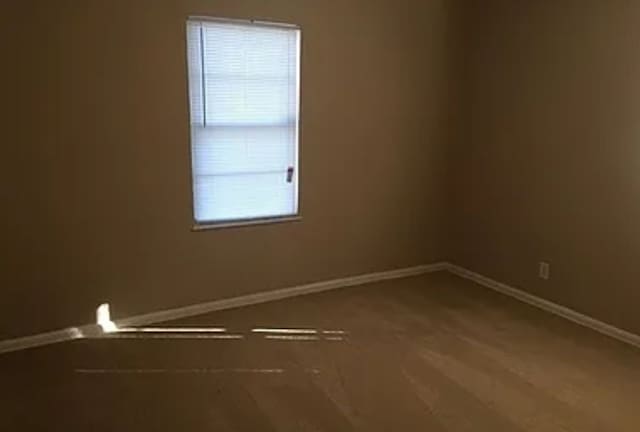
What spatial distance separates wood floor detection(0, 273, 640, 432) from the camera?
259 cm

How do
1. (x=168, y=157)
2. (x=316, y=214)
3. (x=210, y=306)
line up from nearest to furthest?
1. (x=168, y=157)
2. (x=210, y=306)
3. (x=316, y=214)

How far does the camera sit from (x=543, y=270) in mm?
4020

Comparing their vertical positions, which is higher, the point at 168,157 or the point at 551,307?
the point at 168,157

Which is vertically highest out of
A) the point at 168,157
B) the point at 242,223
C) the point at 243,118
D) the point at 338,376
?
the point at 243,118

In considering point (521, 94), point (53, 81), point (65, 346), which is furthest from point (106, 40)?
point (521, 94)

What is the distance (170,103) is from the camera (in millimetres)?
3514

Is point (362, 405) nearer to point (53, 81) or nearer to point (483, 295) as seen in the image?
point (483, 295)

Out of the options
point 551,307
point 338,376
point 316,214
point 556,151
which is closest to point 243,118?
point 316,214

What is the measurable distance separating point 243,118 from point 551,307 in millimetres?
2513

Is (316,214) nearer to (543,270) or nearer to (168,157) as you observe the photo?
(168,157)

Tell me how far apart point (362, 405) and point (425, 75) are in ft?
8.94

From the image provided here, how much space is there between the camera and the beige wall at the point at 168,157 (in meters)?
3.19

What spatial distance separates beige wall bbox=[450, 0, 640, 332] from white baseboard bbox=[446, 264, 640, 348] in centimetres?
5

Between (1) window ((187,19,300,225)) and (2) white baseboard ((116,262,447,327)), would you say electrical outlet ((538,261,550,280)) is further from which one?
A: (1) window ((187,19,300,225))
